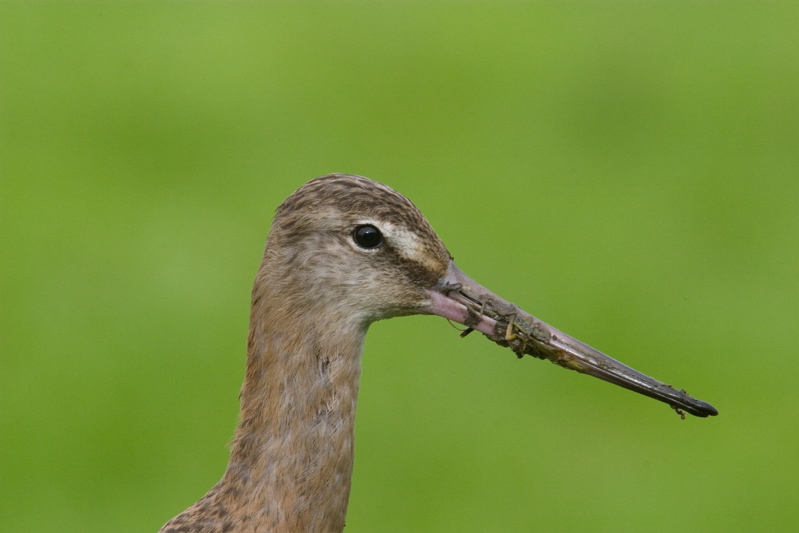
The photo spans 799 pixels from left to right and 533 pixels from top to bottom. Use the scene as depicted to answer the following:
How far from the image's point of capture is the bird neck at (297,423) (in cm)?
282

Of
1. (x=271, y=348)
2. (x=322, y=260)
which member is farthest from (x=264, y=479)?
(x=322, y=260)

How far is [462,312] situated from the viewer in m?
2.91

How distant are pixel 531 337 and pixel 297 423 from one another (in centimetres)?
64

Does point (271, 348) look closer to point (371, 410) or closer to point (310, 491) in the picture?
point (310, 491)

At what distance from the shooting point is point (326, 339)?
2.85 meters

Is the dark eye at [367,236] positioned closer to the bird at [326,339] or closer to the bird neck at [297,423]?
the bird at [326,339]

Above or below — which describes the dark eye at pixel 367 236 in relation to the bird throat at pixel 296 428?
above

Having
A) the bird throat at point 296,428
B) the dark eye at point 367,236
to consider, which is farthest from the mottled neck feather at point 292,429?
the dark eye at point 367,236

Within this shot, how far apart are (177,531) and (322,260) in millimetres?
797

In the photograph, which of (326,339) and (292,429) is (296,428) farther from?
(326,339)

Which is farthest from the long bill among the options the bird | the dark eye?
the dark eye

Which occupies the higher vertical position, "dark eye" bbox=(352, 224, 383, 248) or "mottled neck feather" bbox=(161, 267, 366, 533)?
"dark eye" bbox=(352, 224, 383, 248)

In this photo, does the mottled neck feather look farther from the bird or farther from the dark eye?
the dark eye

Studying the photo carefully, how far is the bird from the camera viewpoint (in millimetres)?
2832
